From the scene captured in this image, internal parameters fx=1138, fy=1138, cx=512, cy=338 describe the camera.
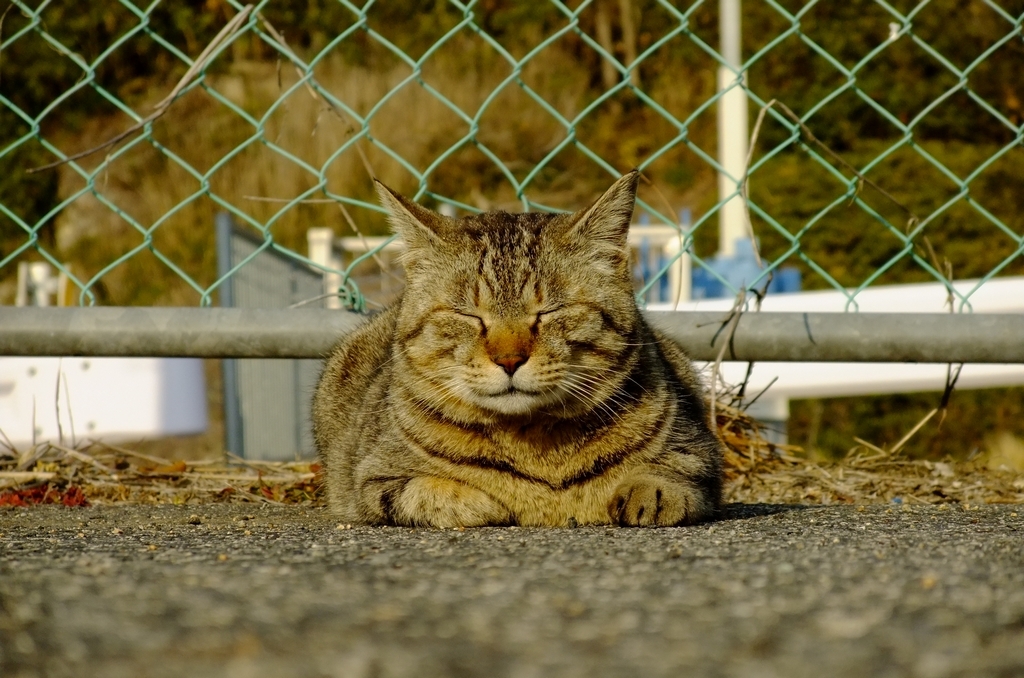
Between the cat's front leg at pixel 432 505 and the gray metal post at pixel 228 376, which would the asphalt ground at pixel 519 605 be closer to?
the cat's front leg at pixel 432 505

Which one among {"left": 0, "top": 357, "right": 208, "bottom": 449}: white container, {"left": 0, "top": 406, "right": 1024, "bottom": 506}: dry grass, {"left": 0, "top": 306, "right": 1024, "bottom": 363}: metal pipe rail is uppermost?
{"left": 0, "top": 306, "right": 1024, "bottom": 363}: metal pipe rail

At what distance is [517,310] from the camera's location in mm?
2459

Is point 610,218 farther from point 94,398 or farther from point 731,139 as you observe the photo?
point 731,139

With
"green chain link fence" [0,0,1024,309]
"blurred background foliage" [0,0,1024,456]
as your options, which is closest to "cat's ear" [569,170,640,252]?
"blurred background foliage" [0,0,1024,456]

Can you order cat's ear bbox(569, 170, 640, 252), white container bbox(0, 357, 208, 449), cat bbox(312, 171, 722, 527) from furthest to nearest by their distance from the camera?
1. white container bbox(0, 357, 208, 449)
2. cat's ear bbox(569, 170, 640, 252)
3. cat bbox(312, 171, 722, 527)

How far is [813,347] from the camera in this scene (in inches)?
105

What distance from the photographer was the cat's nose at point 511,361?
7.79ft

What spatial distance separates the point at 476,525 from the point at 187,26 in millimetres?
10026

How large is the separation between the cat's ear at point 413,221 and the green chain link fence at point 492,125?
18.6 ft

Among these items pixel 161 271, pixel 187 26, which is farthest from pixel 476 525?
pixel 187 26

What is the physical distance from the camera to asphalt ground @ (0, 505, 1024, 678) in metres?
1.09

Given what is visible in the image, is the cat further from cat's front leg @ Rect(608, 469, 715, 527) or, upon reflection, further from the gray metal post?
the gray metal post

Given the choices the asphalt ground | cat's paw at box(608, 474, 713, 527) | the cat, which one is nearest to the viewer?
the asphalt ground

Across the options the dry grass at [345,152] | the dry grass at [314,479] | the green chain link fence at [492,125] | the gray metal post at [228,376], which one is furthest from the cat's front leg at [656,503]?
the dry grass at [345,152]
